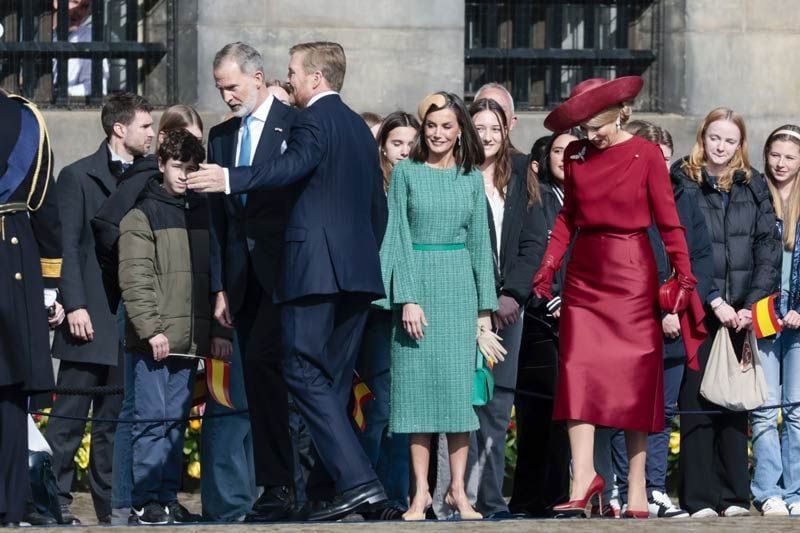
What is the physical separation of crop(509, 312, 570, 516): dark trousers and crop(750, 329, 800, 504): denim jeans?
1.05 metres

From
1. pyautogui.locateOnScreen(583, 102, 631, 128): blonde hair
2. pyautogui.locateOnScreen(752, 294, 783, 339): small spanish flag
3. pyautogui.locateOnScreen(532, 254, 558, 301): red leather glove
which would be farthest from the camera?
pyautogui.locateOnScreen(752, 294, 783, 339): small spanish flag

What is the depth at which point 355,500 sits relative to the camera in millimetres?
8727

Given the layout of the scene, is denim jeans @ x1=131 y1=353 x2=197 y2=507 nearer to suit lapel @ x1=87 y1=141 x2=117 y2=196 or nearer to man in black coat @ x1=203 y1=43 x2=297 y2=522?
man in black coat @ x1=203 y1=43 x2=297 y2=522

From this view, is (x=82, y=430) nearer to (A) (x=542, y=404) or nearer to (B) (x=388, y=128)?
(B) (x=388, y=128)

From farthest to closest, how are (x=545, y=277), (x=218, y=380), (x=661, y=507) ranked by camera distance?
(x=661, y=507), (x=218, y=380), (x=545, y=277)

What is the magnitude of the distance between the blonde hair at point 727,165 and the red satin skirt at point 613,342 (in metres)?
1.63

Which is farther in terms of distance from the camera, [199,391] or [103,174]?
[103,174]

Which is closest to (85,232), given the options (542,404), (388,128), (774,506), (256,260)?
(388,128)

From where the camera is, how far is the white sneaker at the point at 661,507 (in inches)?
404

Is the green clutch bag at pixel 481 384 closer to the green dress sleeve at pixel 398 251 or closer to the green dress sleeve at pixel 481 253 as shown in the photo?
the green dress sleeve at pixel 481 253

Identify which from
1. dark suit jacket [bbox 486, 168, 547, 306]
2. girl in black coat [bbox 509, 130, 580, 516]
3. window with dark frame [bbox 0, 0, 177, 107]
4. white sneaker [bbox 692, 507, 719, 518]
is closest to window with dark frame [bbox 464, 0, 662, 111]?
window with dark frame [bbox 0, 0, 177, 107]

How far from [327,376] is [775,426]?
284 centimetres

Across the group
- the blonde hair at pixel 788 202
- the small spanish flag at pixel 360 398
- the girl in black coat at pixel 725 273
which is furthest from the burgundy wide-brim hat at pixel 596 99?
the blonde hair at pixel 788 202

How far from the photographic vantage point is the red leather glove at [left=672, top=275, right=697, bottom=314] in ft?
29.1
